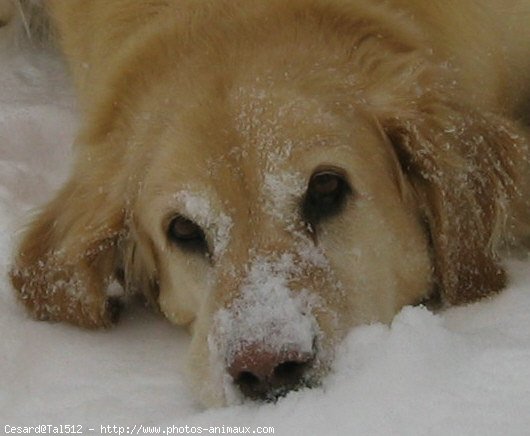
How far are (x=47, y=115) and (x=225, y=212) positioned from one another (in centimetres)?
177

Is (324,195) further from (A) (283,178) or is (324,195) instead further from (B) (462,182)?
(B) (462,182)

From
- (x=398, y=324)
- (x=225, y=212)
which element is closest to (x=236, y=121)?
(x=225, y=212)

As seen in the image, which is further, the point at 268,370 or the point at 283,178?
the point at 283,178

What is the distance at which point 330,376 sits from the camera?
2176 mm

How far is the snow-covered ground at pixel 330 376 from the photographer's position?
1.94 meters

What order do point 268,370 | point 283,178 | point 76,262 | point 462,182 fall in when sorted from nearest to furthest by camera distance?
point 268,370 → point 283,178 → point 462,182 → point 76,262

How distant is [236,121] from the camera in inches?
99.1

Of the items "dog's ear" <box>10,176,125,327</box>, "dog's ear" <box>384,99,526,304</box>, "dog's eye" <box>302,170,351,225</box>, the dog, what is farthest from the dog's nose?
"dog's ear" <box>10,176,125,327</box>

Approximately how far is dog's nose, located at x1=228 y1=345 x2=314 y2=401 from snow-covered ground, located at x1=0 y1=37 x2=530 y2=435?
0.04 meters

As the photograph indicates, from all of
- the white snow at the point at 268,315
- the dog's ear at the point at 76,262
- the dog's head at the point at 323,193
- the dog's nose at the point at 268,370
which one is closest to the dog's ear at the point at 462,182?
the dog's head at the point at 323,193

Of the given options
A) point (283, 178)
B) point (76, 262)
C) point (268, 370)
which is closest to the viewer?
point (268, 370)

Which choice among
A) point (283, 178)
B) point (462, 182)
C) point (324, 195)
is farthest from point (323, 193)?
point (462, 182)

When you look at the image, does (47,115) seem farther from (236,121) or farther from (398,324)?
(398,324)

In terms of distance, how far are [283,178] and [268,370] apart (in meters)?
0.55
